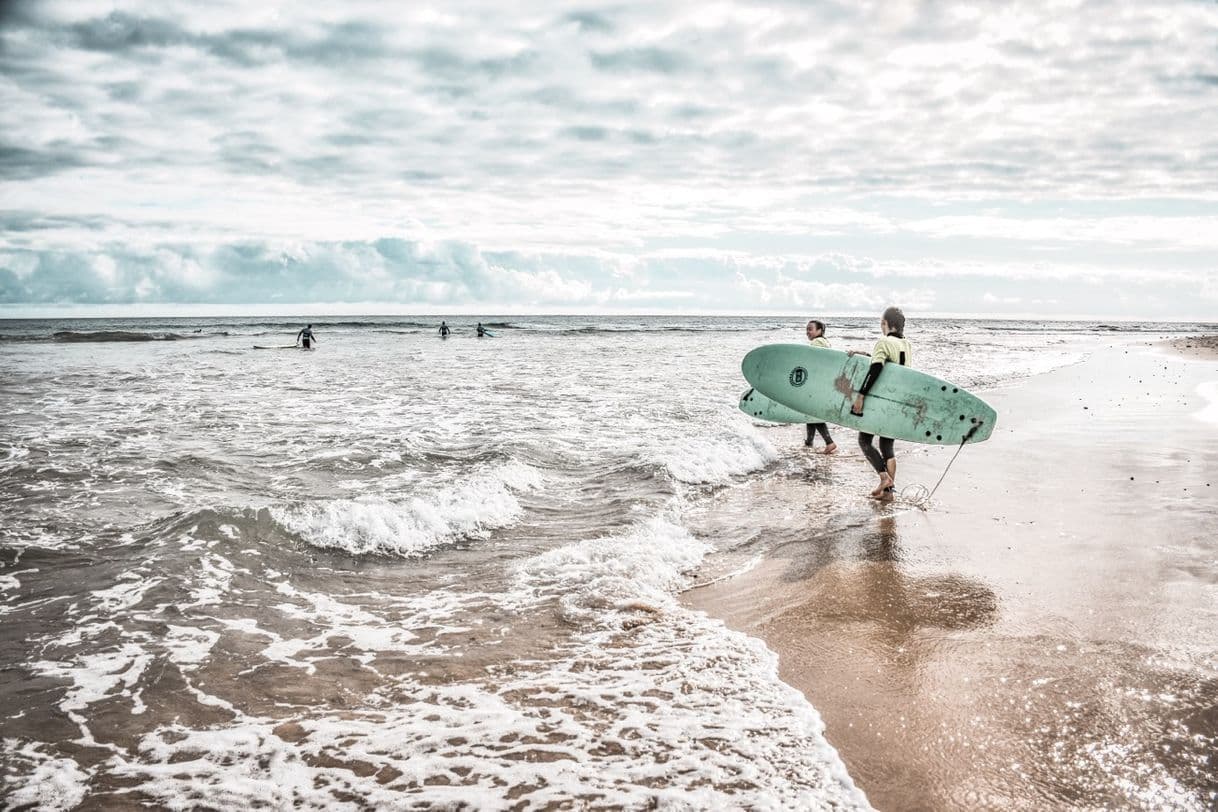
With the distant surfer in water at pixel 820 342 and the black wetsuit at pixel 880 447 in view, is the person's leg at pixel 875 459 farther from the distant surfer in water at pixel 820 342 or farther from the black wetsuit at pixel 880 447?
the distant surfer in water at pixel 820 342

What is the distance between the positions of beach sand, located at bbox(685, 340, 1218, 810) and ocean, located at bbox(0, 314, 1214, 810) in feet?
1.02

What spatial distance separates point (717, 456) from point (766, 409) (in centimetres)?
194

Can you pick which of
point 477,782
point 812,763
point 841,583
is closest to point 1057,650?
point 841,583

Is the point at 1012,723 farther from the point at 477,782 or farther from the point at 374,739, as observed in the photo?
the point at 374,739

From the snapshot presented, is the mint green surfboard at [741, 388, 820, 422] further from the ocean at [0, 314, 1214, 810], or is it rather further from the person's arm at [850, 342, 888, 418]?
the person's arm at [850, 342, 888, 418]

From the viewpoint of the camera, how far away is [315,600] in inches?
205

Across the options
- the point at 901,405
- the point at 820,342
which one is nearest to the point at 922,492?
the point at 901,405

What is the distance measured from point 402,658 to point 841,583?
10.4 feet

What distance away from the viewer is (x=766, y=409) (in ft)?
37.0

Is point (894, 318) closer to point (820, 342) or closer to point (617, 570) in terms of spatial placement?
point (820, 342)

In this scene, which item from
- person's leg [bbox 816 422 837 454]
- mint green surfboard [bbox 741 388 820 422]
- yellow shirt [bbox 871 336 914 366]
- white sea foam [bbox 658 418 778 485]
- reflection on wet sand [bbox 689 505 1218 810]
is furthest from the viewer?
mint green surfboard [bbox 741 388 820 422]

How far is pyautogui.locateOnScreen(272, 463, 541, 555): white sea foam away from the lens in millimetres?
6441

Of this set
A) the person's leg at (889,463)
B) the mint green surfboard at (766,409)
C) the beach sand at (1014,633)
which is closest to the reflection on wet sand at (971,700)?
the beach sand at (1014,633)

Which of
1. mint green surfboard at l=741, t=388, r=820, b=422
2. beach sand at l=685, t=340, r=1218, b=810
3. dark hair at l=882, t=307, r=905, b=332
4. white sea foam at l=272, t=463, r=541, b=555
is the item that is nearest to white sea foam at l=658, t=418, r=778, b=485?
mint green surfboard at l=741, t=388, r=820, b=422
